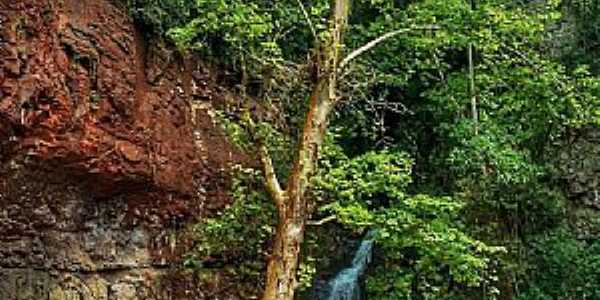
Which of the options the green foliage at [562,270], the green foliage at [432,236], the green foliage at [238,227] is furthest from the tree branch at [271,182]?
the green foliage at [562,270]

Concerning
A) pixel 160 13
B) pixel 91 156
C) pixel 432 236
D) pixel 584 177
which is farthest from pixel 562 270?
pixel 91 156

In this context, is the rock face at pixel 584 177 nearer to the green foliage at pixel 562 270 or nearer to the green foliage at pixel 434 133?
the green foliage at pixel 434 133

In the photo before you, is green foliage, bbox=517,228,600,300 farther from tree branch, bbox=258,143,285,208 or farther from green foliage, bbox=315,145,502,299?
tree branch, bbox=258,143,285,208

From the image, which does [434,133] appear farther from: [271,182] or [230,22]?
[230,22]

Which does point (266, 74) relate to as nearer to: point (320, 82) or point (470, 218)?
point (320, 82)

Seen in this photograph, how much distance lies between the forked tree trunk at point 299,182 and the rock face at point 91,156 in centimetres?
154

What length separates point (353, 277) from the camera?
33.9 ft

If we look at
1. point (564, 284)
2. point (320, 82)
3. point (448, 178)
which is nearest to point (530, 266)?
point (564, 284)

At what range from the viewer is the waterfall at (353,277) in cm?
991

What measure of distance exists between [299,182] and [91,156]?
6.89ft

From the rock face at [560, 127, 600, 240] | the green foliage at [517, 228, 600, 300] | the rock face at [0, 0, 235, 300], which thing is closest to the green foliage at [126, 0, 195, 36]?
the rock face at [0, 0, 235, 300]

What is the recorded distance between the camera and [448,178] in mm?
11977

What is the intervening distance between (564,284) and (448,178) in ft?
9.17

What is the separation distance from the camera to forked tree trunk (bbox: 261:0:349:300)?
6596 mm
